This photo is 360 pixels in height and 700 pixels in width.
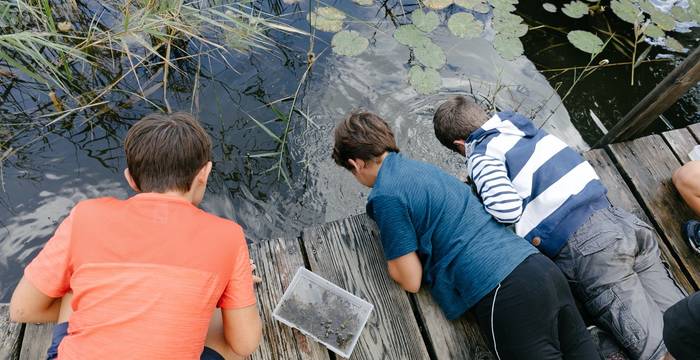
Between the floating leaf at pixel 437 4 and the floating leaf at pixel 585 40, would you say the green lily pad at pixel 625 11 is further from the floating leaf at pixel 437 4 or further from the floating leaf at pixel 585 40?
the floating leaf at pixel 437 4

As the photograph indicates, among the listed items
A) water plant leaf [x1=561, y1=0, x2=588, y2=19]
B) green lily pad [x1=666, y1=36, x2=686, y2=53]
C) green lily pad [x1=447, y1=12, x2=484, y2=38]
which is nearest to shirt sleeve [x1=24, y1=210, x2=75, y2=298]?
green lily pad [x1=447, y1=12, x2=484, y2=38]

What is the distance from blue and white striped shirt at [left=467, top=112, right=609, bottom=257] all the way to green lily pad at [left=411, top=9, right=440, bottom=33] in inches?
56.6

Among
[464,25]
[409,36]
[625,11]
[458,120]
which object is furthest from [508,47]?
[458,120]

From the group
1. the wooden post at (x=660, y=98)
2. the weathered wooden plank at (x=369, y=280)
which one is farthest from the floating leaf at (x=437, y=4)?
the weathered wooden plank at (x=369, y=280)

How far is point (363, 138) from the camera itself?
1.75m

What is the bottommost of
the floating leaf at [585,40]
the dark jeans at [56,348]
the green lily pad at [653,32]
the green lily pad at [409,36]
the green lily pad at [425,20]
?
the dark jeans at [56,348]

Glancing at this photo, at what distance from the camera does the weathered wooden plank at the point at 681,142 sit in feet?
8.27

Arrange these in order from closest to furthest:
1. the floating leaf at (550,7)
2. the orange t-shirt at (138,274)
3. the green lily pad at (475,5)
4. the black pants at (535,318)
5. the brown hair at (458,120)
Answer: the orange t-shirt at (138,274)
the black pants at (535,318)
the brown hair at (458,120)
the green lily pad at (475,5)
the floating leaf at (550,7)

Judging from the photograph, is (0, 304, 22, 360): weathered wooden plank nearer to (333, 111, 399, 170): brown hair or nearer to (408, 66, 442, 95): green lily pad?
(333, 111, 399, 170): brown hair

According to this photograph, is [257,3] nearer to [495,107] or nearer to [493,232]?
[495,107]

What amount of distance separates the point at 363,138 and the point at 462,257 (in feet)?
1.88

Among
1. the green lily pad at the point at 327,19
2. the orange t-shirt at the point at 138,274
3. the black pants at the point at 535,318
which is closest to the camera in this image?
the orange t-shirt at the point at 138,274

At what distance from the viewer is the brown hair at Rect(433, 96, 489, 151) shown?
2012mm

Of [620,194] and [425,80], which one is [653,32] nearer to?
[620,194]
